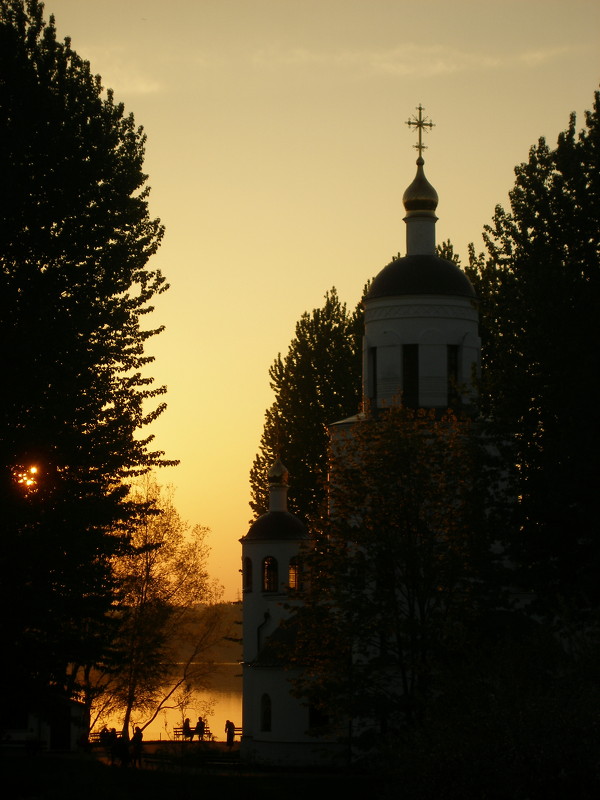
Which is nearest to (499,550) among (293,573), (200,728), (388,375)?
(388,375)

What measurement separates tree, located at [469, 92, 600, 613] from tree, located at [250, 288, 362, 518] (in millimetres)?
27434

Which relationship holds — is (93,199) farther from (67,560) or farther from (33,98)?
(67,560)

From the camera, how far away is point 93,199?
2478 cm

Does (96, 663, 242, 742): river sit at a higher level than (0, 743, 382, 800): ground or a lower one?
lower

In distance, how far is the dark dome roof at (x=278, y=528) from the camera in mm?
47625

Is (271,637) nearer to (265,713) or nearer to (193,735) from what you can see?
(265,713)

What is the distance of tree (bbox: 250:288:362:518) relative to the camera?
185ft

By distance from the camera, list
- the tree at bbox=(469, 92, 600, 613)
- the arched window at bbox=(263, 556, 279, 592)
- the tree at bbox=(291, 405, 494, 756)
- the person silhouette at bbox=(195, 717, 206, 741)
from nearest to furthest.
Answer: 1. the tree at bbox=(469, 92, 600, 613)
2. the tree at bbox=(291, 405, 494, 756)
3. the arched window at bbox=(263, 556, 279, 592)
4. the person silhouette at bbox=(195, 717, 206, 741)

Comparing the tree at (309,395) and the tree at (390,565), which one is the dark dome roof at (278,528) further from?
the tree at (390,565)

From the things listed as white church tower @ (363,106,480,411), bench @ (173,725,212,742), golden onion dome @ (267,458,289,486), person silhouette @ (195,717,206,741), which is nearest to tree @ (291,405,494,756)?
white church tower @ (363,106,480,411)

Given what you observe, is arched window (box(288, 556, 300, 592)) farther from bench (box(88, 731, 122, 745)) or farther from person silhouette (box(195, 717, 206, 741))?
person silhouette (box(195, 717, 206, 741))

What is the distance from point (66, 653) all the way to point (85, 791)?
112 inches

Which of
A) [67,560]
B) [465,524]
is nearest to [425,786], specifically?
[67,560]

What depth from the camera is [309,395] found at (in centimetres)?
5838
